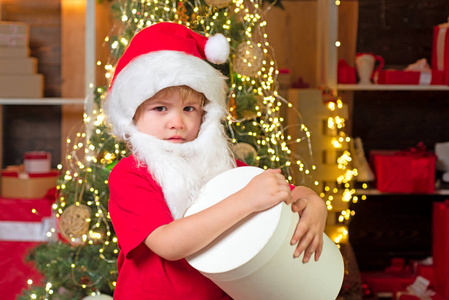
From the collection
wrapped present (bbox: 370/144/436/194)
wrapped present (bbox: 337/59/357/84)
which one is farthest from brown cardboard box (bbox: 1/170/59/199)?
wrapped present (bbox: 370/144/436/194)

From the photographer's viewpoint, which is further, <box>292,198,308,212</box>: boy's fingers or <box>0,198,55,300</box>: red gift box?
<box>0,198,55,300</box>: red gift box

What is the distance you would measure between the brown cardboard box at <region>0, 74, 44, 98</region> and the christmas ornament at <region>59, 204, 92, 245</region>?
912mm

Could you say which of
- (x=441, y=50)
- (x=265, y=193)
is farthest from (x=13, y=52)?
(x=265, y=193)

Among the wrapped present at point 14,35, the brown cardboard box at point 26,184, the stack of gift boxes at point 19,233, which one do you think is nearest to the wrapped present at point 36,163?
the brown cardboard box at point 26,184

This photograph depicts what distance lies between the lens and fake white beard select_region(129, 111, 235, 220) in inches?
46.3

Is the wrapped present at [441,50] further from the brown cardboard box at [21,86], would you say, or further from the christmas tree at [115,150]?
the brown cardboard box at [21,86]

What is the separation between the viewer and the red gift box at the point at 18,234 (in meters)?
2.63

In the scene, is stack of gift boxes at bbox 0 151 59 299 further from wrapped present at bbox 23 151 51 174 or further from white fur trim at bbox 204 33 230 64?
white fur trim at bbox 204 33 230 64

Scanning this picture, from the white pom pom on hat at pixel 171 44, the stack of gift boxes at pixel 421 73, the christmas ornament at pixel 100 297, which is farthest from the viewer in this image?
the stack of gift boxes at pixel 421 73

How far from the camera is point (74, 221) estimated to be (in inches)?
83.9

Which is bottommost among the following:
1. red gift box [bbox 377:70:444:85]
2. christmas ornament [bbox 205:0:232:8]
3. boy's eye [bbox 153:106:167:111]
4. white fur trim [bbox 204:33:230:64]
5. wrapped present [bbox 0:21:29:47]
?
boy's eye [bbox 153:106:167:111]

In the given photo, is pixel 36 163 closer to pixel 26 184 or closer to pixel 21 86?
pixel 26 184

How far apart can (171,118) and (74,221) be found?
1063 millimetres

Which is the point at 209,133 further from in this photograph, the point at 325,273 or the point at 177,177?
the point at 325,273
